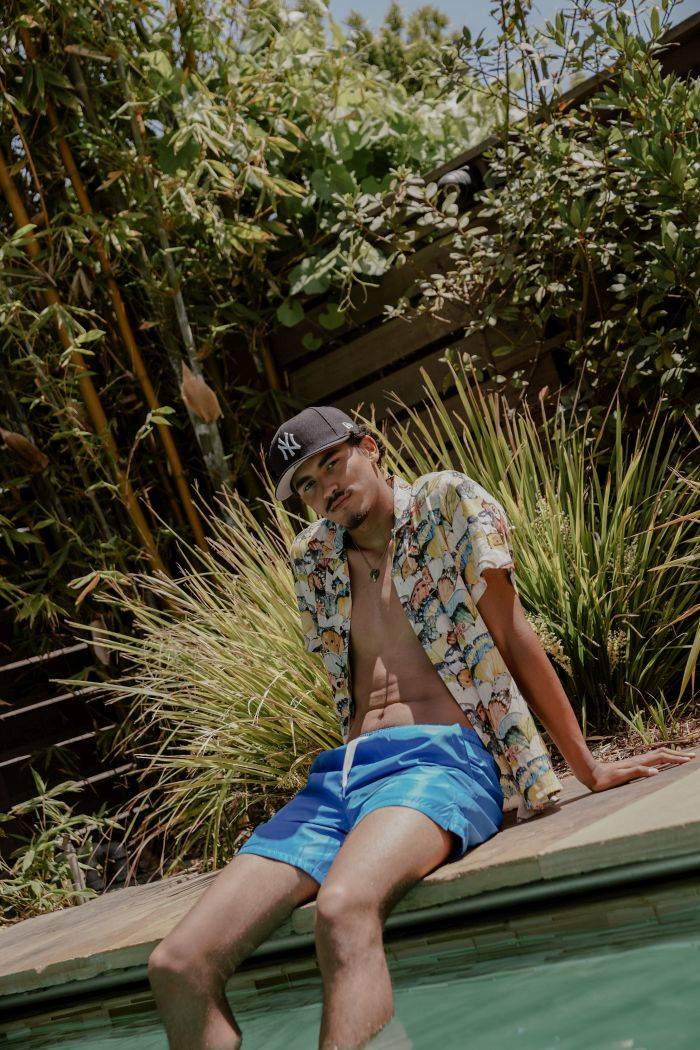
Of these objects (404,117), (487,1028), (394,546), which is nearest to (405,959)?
(487,1028)

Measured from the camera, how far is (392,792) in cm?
216

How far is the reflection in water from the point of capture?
5.33ft

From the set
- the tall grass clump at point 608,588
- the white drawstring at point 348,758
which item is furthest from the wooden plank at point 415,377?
the white drawstring at point 348,758

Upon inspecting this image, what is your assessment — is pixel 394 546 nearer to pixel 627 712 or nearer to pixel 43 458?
pixel 627 712

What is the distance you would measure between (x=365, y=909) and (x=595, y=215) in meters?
2.55

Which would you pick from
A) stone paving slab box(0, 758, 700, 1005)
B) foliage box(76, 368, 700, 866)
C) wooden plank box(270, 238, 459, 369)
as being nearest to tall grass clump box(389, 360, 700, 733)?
foliage box(76, 368, 700, 866)

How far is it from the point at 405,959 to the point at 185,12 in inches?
153

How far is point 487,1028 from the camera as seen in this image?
1758 millimetres

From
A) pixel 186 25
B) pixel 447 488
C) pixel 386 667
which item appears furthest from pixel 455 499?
pixel 186 25

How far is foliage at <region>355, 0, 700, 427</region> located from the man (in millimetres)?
1317

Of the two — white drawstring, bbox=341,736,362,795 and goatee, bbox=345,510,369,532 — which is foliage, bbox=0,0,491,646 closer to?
goatee, bbox=345,510,369,532

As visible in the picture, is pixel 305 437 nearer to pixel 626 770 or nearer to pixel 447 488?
pixel 447 488

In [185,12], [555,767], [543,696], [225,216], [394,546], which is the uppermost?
[185,12]

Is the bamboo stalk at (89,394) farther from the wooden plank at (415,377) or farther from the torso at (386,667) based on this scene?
the torso at (386,667)
